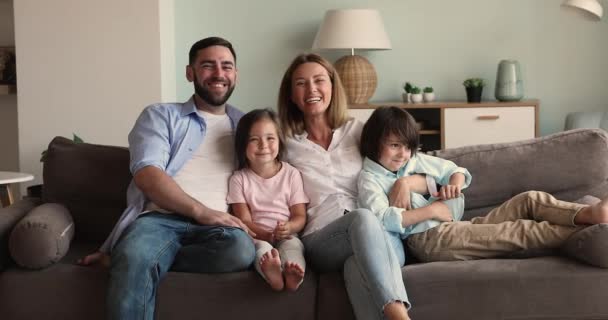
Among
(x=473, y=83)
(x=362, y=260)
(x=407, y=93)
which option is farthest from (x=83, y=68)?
(x=362, y=260)

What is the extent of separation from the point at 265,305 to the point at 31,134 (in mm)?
3030

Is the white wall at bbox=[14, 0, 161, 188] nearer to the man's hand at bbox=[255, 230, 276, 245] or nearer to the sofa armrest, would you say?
the sofa armrest

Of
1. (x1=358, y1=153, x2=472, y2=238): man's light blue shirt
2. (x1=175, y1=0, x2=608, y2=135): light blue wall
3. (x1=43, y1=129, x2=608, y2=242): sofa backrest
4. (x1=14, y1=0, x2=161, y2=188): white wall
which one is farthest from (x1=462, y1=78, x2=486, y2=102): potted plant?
(x1=358, y1=153, x2=472, y2=238): man's light blue shirt

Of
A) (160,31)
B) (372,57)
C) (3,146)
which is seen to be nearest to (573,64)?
(372,57)

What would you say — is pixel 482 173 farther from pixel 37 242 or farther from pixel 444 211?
pixel 37 242

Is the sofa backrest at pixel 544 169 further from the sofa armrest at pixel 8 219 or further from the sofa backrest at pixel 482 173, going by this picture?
the sofa armrest at pixel 8 219

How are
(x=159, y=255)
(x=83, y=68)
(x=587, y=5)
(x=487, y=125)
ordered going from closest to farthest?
(x=159, y=255), (x=587, y=5), (x=83, y=68), (x=487, y=125)

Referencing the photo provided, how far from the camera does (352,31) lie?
4926mm

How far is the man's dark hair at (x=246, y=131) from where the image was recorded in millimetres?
2693

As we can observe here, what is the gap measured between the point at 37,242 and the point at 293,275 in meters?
0.77

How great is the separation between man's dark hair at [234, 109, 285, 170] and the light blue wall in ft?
8.82

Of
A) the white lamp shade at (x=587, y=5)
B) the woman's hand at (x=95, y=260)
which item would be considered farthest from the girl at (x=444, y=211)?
the white lamp shade at (x=587, y=5)

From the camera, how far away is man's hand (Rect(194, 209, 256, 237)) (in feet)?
8.21

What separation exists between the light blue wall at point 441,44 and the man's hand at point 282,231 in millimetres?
2916
